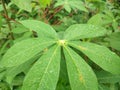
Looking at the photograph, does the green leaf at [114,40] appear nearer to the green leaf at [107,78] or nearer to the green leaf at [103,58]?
the green leaf at [107,78]

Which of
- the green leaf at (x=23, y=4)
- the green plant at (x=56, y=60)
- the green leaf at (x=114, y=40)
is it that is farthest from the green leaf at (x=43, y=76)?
the green leaf at (x=114, y=40)

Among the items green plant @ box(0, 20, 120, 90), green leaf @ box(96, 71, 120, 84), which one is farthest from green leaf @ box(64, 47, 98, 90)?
green leaf @ box(96, 71, 120, 84)

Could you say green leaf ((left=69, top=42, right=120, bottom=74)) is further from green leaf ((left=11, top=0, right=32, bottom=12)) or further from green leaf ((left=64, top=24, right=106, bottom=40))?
green leaf ((left=11, top=0, right=32, bottom=12))

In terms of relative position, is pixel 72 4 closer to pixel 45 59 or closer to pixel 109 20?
pixel 109 20

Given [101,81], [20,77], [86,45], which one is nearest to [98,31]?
[86,45]

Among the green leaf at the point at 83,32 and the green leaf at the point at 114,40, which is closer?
→ the green leaf at the point at 83,32
